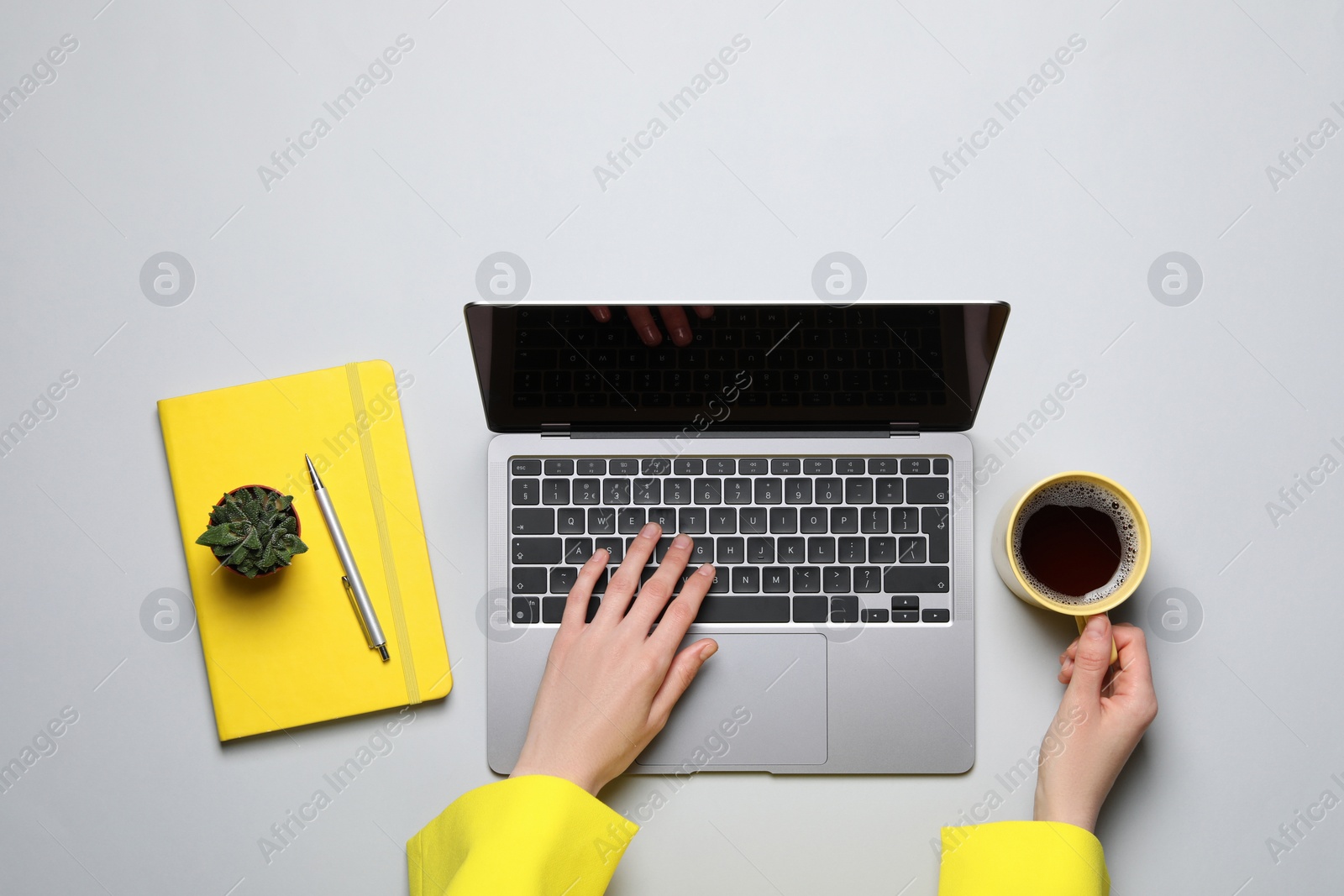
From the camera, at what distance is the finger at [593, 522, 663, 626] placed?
0.87m

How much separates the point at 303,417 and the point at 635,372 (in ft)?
1.34

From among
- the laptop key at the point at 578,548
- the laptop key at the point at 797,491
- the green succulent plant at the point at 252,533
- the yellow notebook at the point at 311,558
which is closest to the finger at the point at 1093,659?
the laptop key at the point at 797,491

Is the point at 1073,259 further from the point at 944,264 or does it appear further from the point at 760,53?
the point at 760,53

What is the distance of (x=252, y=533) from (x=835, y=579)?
2.05ft

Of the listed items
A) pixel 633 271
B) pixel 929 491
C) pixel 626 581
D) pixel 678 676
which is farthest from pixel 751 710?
pixel 633 271

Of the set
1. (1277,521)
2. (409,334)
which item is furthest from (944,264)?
(409,334)

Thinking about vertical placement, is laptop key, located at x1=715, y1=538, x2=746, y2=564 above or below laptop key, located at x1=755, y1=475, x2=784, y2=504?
below

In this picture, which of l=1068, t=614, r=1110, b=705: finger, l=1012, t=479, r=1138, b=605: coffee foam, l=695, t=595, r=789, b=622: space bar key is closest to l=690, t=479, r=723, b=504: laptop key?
l=695, t=595, r=789, b=622: space bar key

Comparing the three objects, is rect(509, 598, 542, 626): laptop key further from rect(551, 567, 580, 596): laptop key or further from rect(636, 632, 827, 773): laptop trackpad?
rect(636, 632, 827, 773): laptop trackpad

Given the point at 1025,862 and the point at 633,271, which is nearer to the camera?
the point at 1025,862

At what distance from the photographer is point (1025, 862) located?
2.72 feet

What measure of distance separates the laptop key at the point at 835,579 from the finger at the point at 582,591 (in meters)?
0.24

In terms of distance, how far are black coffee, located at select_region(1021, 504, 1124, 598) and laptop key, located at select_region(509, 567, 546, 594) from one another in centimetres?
52

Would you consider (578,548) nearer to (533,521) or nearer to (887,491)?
(533,521)
